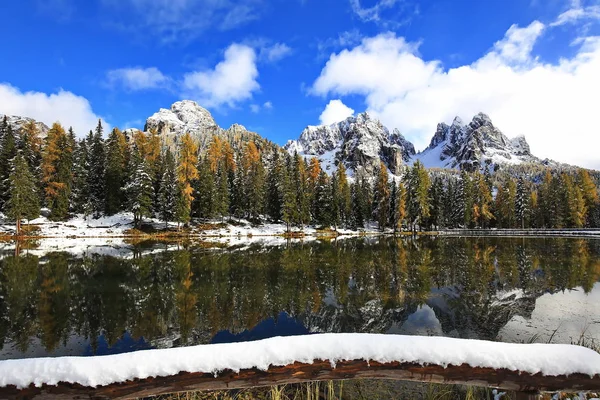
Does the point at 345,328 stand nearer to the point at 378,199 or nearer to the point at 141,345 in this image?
the point at 141,345

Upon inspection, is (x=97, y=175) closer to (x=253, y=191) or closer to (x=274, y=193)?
(x=253, y=191)

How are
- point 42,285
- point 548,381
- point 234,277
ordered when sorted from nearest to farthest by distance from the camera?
point 548,381 < point 42,285 < point 234,277

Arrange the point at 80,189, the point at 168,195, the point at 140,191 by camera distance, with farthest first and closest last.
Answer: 1. the point at 168,195
2. the point at 80,189
3. the point at 140,191

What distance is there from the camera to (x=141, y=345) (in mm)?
Result: 10000

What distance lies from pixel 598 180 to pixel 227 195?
781 ft

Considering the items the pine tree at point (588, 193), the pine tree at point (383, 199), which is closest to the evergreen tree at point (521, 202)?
the pine tree at point (588, 193)

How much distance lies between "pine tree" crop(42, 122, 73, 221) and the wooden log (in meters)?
65.2

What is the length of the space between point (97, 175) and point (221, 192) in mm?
24418

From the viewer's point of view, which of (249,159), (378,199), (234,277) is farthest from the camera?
(249,159)

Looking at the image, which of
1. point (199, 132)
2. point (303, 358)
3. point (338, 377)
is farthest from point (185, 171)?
point (199, 132)

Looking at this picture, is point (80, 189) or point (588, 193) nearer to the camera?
point (80, 189)

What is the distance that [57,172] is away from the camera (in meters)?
58.6

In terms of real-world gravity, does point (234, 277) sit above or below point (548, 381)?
below

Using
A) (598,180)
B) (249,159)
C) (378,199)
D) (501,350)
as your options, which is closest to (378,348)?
(501,350)
